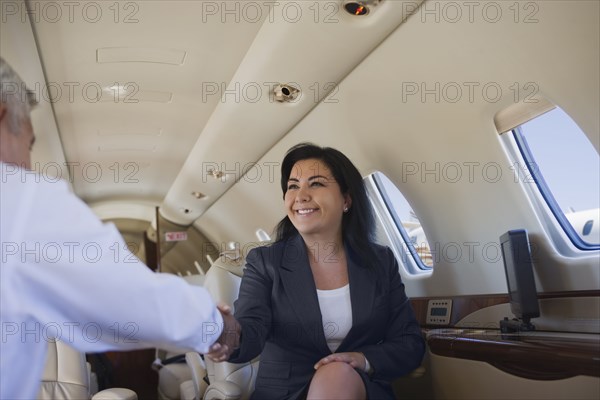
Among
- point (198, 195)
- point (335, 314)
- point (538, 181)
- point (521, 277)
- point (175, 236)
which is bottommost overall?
point (335, 314)

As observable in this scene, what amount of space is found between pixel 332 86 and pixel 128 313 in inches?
105

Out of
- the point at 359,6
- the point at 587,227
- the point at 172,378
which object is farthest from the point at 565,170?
the point at 172,378

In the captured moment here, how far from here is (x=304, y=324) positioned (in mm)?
2096

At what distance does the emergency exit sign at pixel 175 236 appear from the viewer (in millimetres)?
9484

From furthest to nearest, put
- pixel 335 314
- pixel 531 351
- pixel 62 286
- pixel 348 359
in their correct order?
1. pixel 335 314
2. pixel 531 351
3. pixel 348 359
4. pixel 62 286

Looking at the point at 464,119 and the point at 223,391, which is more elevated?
the point at 464,119

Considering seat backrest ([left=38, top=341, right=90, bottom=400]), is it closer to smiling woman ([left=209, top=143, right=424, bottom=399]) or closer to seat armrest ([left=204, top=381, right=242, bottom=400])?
seat armrest ([left=204, top=381, right=242, bottom=400])

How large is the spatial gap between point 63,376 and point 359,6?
217 centimetres

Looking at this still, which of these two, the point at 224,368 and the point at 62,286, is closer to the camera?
the point at 62,286

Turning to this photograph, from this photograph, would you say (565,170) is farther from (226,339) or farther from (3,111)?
(3,111)

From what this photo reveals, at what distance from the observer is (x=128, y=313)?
3.40ft

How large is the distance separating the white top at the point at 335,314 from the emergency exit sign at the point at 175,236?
7622 millimetres

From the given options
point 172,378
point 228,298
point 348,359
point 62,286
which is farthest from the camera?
point 172,378

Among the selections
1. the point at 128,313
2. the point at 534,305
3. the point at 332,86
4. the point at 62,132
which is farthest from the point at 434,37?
the point at 62,132
